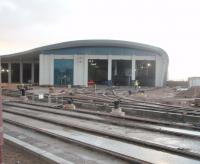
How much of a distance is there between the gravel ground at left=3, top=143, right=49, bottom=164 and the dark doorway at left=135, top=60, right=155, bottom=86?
180 feet

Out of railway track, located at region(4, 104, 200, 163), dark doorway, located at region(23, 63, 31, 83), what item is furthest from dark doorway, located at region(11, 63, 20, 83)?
railway track, located at region(4, 104, 200, 163)

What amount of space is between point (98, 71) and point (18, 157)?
179 feet

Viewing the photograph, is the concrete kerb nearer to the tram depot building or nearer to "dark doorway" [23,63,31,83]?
the tram depot building

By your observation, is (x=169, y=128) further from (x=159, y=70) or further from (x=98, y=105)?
(x=159, y=70)

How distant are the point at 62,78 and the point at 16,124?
44.5m

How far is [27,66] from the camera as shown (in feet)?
258

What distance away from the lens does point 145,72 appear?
63.6 meters

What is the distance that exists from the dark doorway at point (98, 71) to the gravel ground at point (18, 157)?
170ft

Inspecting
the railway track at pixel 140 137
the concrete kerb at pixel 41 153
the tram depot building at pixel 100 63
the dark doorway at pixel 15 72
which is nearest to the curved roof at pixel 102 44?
the tram depot building at pixel 100 63

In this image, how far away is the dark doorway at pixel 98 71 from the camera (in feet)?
203

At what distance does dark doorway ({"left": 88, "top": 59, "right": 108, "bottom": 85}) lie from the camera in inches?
2440

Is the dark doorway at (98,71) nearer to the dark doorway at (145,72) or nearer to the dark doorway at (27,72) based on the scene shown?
the dark doorway at (145,72)

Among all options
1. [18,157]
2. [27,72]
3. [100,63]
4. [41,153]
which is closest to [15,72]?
[27,72]

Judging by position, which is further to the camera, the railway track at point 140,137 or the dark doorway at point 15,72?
the dark doorway at point 15,72
